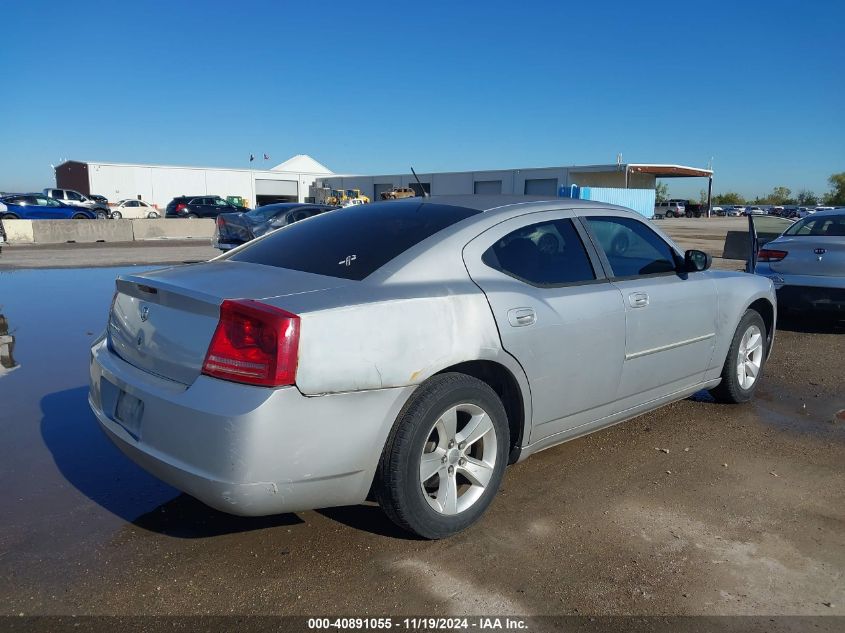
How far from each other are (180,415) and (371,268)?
3.45ft

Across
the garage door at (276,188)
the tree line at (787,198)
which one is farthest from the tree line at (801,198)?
the garage door at (276,188)

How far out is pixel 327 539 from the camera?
3.14 m

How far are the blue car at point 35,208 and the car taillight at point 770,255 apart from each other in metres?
30.3

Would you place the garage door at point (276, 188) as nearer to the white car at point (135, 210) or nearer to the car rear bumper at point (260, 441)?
the white car at point (135, 210)

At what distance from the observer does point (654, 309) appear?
4.00 metres

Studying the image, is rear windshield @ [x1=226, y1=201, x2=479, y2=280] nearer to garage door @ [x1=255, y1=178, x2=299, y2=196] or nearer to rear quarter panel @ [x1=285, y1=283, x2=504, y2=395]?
rear quarter panel @ [x1=285, y1=283, x2=504, y2=395]

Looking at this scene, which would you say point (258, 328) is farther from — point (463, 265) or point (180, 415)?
point (463, 265)

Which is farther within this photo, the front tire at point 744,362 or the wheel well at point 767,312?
the wheel well at point 767,312

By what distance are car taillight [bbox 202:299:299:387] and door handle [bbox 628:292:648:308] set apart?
211cm

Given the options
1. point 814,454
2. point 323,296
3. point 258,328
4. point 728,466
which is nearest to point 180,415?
point 258,328

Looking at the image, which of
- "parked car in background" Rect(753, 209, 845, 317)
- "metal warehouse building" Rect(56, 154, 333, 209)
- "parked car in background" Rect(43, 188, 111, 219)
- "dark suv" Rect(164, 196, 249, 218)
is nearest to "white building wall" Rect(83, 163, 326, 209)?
"metal warehouse building" Rect(56, 154, 333, 209)

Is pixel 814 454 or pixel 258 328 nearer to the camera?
pixel 258 328

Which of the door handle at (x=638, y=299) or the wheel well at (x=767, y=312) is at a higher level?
the door handle at (x=638, y=299)

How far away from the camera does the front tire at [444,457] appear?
9.34ft
